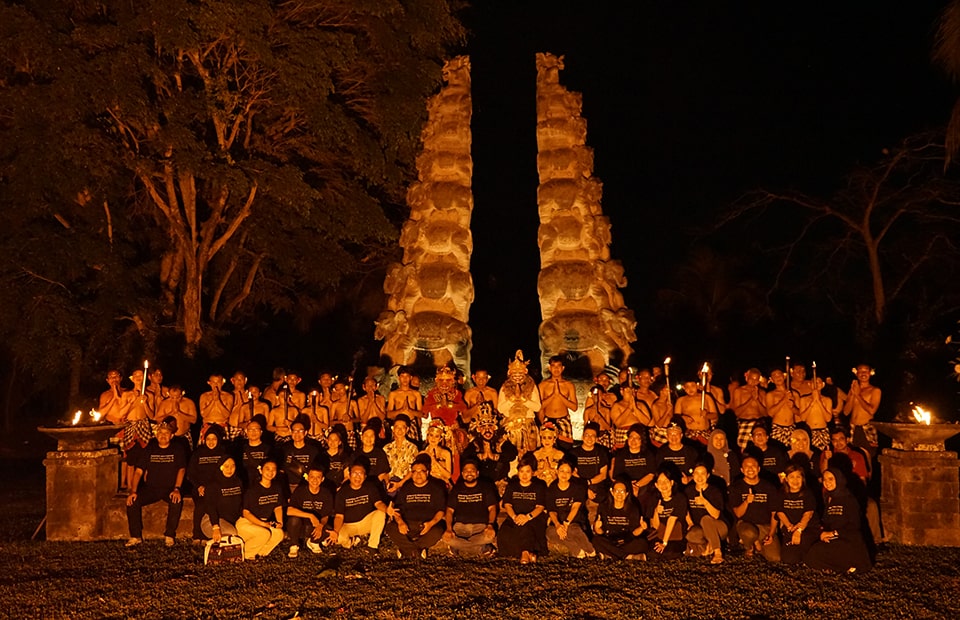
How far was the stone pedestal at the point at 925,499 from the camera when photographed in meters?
7.96

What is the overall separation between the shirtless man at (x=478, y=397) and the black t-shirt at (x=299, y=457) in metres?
1.83

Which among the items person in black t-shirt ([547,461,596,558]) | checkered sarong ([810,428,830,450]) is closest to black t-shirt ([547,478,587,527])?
person in black t-shirt ([547,461,596,558])

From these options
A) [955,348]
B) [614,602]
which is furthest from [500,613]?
[955,348]

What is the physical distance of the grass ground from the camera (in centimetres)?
618

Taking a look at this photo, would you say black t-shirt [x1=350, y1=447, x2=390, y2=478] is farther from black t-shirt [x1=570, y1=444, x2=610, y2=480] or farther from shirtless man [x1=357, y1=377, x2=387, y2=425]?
black t-shirt [x1=570, y1=444, x2=610, y2=480]

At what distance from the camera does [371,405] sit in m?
9.97

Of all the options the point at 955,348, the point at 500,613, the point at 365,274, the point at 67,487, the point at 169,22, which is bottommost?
the point at 500,613

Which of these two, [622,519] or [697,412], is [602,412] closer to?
[697,412]

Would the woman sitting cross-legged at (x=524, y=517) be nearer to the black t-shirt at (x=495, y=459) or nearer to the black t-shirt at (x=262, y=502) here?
the black t-shirt at (x=495, y=459)

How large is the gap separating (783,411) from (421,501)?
4395 millimetres

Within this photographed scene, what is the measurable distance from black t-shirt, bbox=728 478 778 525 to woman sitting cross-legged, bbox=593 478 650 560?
958 millimetres

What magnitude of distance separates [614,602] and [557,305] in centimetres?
644

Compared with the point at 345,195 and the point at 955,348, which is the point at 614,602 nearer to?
the point at 345,195

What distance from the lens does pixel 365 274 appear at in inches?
782
